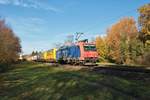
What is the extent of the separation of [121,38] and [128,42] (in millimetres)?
7629

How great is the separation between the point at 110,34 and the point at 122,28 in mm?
4693

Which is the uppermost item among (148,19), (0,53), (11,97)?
(148,19)

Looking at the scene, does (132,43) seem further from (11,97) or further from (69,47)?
(11,97)

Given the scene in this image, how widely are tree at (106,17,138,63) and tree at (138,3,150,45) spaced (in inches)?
298

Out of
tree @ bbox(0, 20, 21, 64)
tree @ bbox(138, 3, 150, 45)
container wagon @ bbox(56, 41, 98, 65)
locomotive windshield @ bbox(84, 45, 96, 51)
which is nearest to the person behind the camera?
tree @ bbox(0, 20, 21, 64)

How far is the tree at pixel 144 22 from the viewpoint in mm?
56481

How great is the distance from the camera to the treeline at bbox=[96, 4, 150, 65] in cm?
5708

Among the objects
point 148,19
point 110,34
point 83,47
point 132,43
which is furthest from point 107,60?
point 83,47

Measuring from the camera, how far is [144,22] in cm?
5825

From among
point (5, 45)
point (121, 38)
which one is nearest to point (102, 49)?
point (121, 38)

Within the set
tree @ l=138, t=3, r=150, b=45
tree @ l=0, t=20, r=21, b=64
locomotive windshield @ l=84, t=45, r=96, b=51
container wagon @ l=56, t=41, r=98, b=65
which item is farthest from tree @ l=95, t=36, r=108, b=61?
locomotive windshield @ l=84, t=45, r=96, b=51

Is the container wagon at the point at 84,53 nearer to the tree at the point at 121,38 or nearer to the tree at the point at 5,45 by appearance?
the tree at the point at 5,45

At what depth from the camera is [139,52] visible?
62031 millimetres

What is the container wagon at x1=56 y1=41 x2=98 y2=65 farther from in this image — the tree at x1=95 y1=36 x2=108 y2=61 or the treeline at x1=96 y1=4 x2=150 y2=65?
the tree at x1=95 y1=36 x2=108 y2=61
